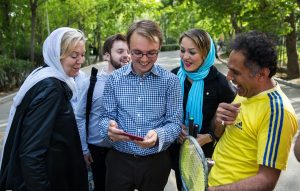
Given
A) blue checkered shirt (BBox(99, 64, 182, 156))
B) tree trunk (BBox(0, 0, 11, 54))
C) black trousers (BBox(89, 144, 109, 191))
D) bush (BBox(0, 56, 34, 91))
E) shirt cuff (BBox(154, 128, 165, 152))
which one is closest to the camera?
shirt cuff (BBox(154, 128, 165, 152))

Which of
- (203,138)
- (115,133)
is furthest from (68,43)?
(203,138)

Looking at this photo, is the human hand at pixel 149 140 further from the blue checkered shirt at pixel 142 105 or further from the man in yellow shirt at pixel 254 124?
the man in yellow shirt at pixel 254 124

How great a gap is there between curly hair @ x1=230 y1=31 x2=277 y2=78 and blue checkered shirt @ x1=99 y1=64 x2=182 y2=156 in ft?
2.19

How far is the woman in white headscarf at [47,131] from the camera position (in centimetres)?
233

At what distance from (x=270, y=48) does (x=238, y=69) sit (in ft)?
0.65

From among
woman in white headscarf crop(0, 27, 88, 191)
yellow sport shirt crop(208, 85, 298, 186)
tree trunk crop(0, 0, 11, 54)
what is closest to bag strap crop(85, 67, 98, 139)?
woman in white headscarf crop(0, 27, 88, 191)

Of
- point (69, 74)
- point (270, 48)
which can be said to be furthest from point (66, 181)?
point (270, 48)

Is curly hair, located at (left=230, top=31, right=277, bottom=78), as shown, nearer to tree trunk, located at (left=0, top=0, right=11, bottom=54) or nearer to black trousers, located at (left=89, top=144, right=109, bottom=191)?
black trousers, located at (left=89, top=144, right=109, bottom=191)

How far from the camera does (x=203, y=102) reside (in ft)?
9.83

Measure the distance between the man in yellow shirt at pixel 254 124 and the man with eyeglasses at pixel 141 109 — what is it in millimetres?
493

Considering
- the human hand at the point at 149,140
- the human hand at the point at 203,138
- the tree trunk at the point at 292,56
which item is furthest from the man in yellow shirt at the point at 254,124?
the tree trunk at the point at 292,56

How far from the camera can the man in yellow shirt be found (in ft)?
6.14

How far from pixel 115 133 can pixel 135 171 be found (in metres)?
0.41

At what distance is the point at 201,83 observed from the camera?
2994mm
